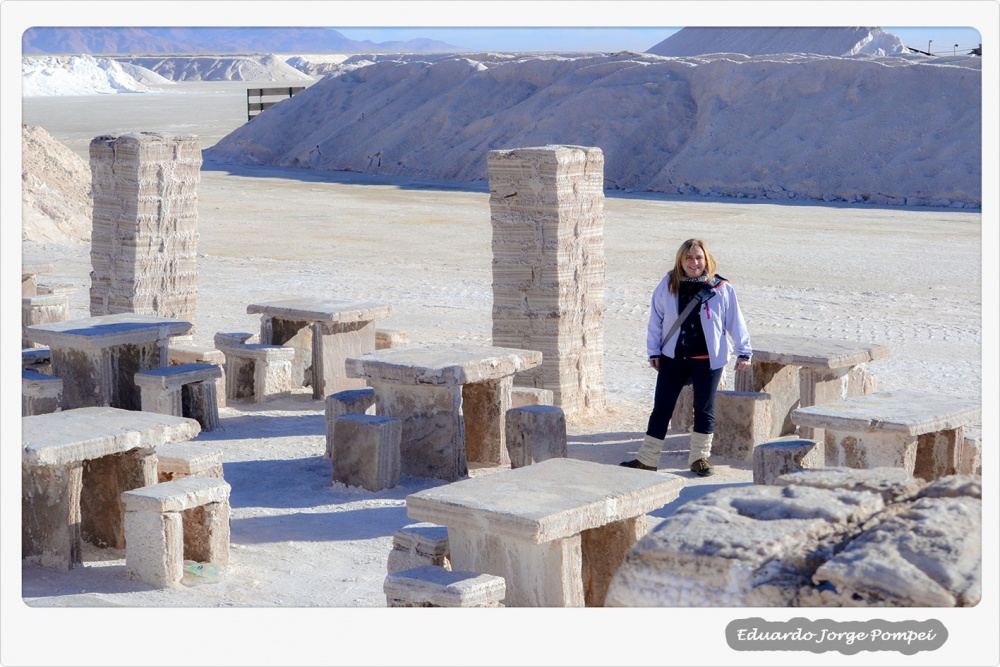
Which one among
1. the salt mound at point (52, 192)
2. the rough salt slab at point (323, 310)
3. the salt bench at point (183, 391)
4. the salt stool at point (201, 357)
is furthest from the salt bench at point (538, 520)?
the salt mound at point (52, 192)

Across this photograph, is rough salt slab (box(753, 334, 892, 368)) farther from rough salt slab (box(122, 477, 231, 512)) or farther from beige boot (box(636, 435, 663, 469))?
rough salt slab (box(122, 477, 231, 512))

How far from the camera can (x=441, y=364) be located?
26.5 ft

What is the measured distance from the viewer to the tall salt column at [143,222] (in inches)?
431

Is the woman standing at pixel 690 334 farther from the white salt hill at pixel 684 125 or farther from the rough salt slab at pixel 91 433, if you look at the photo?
the white salt hill at pixel 684 125

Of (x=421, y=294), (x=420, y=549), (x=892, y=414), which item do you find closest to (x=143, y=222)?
(x=421, y=294)

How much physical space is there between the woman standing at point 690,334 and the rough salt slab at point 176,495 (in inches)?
105

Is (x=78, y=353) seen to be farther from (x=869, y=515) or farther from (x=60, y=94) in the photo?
(x=60, y=94)

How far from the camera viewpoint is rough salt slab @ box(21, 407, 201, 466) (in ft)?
20.0

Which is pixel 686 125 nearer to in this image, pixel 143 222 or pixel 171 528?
pixel 143 222

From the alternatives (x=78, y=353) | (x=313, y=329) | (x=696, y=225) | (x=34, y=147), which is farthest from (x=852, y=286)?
(x=34, y=147)

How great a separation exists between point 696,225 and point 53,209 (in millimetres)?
10269

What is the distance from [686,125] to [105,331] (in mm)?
21898

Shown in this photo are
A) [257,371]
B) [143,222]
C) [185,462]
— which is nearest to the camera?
[185,462]

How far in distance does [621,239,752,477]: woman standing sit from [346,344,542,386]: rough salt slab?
3.42 feet
